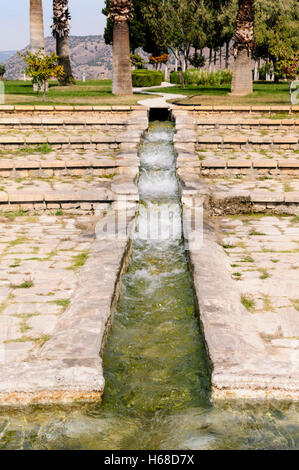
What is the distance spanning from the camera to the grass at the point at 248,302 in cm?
381

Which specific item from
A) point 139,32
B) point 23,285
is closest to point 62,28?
point 139,32

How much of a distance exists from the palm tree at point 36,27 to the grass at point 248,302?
1917 cm

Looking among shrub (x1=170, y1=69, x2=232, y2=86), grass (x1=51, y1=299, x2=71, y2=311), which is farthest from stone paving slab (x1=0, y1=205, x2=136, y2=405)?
shrub (x1=170, y1=69, x2=232, y2=86)

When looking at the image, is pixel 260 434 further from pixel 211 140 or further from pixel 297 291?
pixel 211 140

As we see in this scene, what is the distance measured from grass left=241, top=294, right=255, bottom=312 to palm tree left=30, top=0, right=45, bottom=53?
19.2 metres

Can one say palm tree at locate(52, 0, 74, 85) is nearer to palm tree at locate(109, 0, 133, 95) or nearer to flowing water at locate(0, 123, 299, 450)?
palm tree at locate(109, 0, 133, 95)

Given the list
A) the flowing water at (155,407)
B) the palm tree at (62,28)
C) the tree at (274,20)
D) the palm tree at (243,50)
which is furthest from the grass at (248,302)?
the tree at (274,20)

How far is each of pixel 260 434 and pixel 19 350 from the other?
1605mm

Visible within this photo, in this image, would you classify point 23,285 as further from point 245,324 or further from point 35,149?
point 35,149

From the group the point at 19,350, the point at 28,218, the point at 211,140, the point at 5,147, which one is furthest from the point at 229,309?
the point at 5,147

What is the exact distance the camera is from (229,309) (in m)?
3.60

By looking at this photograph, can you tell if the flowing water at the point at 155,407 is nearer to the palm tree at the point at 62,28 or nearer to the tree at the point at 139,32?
the palm tree at the point at 62,28

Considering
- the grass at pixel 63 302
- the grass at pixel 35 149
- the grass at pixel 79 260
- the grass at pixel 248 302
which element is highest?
the grass at pixel 35 149

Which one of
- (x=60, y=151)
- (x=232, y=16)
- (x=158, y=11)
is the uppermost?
(x=232, y=16)
